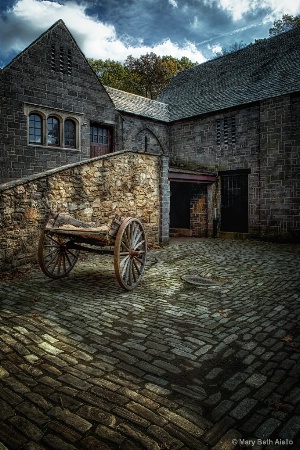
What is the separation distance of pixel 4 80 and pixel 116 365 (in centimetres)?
1100

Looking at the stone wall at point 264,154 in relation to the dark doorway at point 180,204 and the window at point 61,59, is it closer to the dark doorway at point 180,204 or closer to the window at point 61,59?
the dark doorway at point 180,204

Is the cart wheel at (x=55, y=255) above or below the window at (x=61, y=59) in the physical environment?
below

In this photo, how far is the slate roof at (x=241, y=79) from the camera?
1305cm

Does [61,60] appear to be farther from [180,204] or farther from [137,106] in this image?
[180,204]

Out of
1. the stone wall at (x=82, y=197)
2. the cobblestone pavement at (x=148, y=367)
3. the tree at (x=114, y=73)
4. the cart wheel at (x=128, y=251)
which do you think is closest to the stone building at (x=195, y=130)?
the stone wall at (x=82, y=197)

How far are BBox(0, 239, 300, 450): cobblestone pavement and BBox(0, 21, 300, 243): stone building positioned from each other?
739cm

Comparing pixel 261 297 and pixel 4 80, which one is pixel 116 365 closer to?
pixel 261 297

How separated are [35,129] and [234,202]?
29.8 feet

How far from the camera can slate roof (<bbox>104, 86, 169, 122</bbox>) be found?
47.9 feet

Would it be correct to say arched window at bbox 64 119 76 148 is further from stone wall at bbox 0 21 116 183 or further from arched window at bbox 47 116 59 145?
arched window at bbox 47 116 59 145

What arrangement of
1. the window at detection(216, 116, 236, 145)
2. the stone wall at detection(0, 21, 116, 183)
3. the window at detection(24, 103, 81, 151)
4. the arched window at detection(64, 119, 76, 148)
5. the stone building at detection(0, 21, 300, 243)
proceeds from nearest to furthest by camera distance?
1. the stone wall at detection(0, 21, 116, 183)
2. the stone building at detection(0, 21, 300, 243)
3. the window at detection(24, 103, 81, 151)
4. the arched window at detection(64, 119, 76, 148)
5. the window at detection(216, 116, 236, 145)

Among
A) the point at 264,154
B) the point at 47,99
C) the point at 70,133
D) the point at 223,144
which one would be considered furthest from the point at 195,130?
the point at 47,99

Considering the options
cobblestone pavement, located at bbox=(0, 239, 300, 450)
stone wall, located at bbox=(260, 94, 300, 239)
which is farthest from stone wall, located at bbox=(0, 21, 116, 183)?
stone wall, located at bbox=(260, 94, 300, 239)

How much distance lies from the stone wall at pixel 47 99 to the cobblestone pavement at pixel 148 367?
6.94 meters
